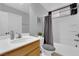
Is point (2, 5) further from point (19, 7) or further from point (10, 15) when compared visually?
point (19, 7)

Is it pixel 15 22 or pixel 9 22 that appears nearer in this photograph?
pixel 9 22

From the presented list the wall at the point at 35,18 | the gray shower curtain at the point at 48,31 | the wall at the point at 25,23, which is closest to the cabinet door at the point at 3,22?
the wall at the point at 25,23

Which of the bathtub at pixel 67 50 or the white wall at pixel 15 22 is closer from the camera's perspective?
the white wall at pixel 15 22

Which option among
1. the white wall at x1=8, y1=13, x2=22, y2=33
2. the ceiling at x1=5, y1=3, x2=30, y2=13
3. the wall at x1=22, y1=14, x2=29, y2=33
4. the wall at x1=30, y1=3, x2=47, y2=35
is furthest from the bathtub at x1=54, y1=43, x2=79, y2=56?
→ the ceiling at x1=5, y1=3, x2=30, y2=13

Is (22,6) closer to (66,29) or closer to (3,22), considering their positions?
(3,22)

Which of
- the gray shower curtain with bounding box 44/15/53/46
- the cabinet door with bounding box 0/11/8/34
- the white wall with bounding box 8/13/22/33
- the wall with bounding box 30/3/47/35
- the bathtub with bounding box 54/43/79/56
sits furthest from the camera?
the gray shower curtain with bounding box 44/15/53/46

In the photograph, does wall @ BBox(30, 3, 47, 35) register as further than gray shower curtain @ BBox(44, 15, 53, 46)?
No

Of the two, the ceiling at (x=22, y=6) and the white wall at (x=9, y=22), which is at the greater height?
the ceiling at (x=22, y=6)

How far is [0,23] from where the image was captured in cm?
136

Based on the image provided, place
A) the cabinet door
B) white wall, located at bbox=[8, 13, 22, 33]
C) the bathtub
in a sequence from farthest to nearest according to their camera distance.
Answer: the bathtub < white wall, located at bbox=[8, 13, 22, 33] < the cabinet door

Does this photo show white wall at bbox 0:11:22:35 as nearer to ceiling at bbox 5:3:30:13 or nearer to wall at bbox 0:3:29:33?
wall at bbox 0:3:29:33

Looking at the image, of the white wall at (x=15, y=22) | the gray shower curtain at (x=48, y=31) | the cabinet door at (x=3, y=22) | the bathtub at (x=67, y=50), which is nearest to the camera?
the cabinet door at (x=3, y=22)


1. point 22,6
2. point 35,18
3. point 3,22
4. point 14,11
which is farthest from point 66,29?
point 3,22

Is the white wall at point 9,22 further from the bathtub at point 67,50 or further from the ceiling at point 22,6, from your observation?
the bathtub at point 67,50
